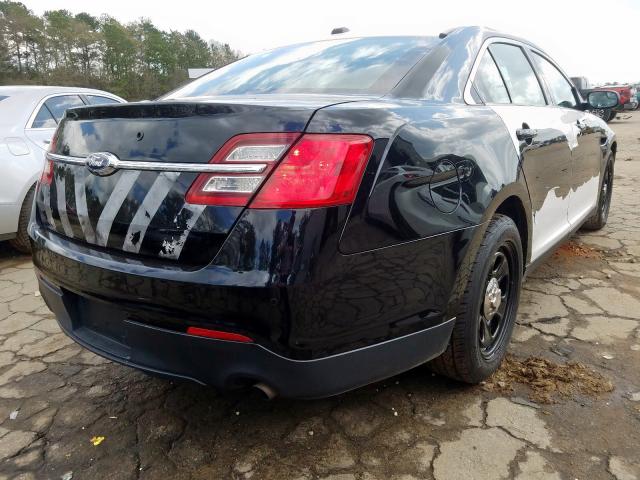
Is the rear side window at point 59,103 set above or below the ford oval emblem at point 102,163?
Answer: above

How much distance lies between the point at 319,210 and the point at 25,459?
1.44 meters

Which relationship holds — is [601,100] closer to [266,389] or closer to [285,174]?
[285,174]

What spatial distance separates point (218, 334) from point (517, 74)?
224cm

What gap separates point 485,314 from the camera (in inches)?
84.2

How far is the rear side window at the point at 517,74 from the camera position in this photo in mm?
2582

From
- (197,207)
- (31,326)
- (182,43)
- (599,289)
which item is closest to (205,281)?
(197,207)

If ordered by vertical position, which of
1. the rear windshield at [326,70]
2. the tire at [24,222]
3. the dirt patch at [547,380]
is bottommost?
the dirt patch at [547,380]

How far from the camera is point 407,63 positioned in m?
2.04

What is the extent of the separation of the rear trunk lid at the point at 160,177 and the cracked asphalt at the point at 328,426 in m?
0.79

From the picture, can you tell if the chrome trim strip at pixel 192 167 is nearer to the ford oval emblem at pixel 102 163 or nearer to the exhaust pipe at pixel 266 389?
the ford oval emblem at pixel 102 163

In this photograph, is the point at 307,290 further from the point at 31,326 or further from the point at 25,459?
the point at 31,326

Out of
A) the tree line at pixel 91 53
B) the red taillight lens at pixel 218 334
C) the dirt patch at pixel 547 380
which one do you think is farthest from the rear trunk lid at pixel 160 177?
the tree line at pixel 91 53

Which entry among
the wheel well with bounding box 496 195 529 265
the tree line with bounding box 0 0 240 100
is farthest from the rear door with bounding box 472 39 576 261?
the tree line with bounding box 0 0 240 100

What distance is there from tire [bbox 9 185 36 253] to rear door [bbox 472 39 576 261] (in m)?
3.62
